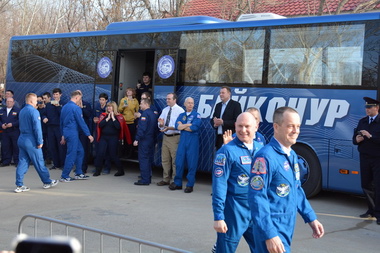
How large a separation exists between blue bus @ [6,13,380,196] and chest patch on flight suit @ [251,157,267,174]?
5.48 meters

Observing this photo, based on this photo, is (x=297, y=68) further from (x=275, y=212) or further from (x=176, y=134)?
(x=275, y=212)

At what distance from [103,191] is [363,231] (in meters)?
4.96

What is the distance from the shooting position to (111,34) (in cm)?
1288

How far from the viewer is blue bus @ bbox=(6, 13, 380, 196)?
897 centimetres

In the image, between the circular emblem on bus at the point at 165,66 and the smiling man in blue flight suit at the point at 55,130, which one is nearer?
the circular emblem on bus at the point at 165,66

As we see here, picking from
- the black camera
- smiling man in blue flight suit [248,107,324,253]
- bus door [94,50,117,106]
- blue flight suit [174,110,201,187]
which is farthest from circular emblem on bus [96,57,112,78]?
the black camera

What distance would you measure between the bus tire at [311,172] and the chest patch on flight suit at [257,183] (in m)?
5.88

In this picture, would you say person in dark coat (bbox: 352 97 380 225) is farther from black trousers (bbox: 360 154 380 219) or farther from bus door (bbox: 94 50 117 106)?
bus door (bbox: 94 50 117 106)

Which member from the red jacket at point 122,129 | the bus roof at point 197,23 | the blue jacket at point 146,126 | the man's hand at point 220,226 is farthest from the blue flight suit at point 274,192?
the red jacket at point 122,129

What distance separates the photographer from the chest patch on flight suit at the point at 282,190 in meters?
3.81

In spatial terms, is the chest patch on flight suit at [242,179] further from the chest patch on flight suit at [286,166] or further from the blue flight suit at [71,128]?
the blue flight suit at [71,128]

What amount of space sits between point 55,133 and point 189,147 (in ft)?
14.4

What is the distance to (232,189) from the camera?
179 inches

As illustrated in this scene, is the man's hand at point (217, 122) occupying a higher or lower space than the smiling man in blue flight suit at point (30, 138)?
higher
